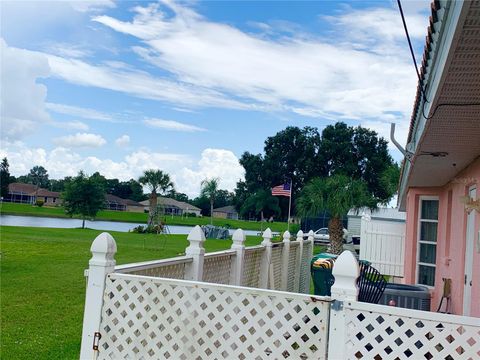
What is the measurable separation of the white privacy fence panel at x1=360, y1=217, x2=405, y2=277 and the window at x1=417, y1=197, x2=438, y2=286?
11.8ft

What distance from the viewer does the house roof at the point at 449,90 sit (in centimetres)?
248

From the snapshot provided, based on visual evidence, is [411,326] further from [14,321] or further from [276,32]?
[276,32]

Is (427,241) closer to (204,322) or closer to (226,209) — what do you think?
(204,322)

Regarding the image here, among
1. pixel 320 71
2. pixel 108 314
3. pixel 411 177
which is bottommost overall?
pixel 108 314

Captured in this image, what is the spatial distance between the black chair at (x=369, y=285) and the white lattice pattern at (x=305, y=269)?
6.26m

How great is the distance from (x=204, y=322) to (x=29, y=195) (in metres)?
91.7

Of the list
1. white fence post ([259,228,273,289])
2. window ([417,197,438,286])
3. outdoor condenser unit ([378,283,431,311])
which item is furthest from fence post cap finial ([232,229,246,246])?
window ([417,197,438,286])

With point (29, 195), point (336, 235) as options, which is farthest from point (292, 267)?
point (29, 195)

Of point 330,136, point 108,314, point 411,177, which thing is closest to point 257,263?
point 411,177

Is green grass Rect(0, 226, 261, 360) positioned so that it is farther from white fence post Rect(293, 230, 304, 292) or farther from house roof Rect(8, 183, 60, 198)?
house roof Rect(8, 183, 60, 198)

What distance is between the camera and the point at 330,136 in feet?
173

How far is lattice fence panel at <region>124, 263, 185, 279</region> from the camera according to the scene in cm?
452

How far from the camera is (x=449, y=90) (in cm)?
329

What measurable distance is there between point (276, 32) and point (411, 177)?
34.8ft
